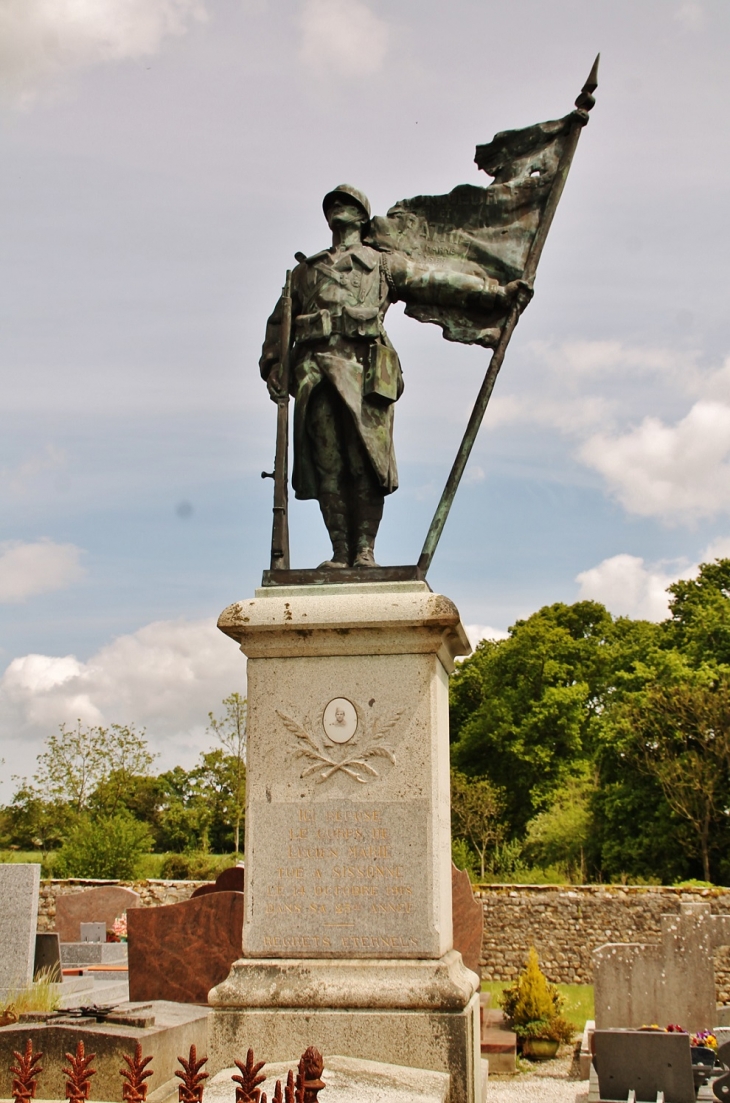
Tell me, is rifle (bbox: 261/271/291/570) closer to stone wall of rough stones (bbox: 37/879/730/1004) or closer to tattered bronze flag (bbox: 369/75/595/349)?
tattered bronze flag (bbox: 369/75/595/349)

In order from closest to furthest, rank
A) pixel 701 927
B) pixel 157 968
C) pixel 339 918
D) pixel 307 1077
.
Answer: pixel 307 1077
pixel 339 918
pixel 157 968
pixel 701 927

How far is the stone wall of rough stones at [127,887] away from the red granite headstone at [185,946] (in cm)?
1555

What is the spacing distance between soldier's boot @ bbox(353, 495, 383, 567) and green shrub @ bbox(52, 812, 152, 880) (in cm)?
2386

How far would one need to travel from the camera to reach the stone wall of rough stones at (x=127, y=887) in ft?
76.8

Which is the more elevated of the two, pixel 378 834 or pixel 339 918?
pixel 378 834

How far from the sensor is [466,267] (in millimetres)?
5961

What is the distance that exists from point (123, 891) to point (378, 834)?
1777 cm

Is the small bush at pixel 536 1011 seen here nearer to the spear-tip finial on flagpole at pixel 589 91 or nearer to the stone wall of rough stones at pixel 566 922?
the stone wall of rough stones at pixel 566 922

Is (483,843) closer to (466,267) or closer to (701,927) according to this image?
(701,927)

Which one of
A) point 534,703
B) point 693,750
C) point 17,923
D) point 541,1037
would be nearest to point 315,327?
point 17,923

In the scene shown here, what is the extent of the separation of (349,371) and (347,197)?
1024 millimetres

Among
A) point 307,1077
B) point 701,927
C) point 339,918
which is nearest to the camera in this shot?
point 307,1077

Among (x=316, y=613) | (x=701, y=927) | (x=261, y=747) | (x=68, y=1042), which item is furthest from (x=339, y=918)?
(x=701, y=927)

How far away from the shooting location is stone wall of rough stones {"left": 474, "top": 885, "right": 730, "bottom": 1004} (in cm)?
2195
